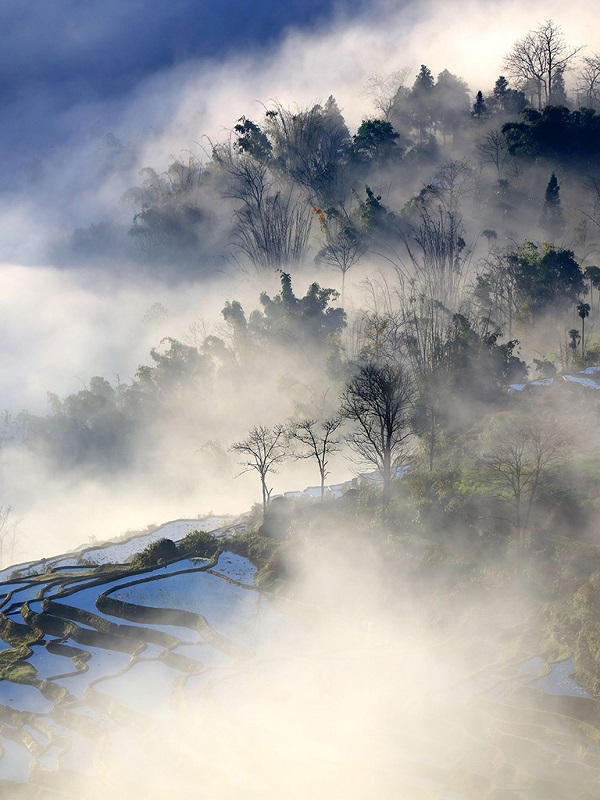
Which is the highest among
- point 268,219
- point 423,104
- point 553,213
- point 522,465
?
point 423,104

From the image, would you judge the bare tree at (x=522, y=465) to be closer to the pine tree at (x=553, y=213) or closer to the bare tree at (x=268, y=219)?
the pine tree at (x=553, y=213)

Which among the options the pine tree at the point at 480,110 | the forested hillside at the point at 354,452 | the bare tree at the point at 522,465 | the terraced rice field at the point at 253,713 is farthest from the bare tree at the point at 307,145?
the terraced rice field at the point at 253,713

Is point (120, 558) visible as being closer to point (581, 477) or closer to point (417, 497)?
point (417, 497)

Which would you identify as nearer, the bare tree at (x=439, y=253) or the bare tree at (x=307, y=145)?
the bare tree at (x=439, y=253)

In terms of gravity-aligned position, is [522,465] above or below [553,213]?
below

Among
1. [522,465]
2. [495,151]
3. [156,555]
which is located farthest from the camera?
[495,151]

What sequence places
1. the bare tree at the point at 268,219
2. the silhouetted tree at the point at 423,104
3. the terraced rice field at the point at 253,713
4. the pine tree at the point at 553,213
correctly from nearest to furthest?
the terraced rice field at the point at 253,713 < the pine tree at the point at 553,213 < the bare tree at the point at 268,219 < the silhouetted tree at the point at 423,104

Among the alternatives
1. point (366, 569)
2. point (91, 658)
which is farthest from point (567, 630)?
point (91, 658)

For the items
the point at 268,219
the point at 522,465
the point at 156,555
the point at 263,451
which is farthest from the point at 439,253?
the point at 156,555

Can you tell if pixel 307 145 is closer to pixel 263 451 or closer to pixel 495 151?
pixel 495 151
